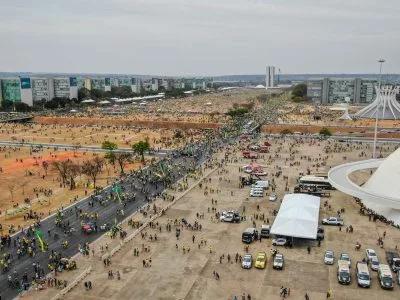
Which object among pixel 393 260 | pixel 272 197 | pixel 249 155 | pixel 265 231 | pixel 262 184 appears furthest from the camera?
pixel 249 155

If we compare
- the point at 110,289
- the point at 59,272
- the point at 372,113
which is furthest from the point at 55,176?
the point at 372,113

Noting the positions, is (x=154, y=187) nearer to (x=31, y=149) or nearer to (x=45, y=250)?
(x=45, y=250)

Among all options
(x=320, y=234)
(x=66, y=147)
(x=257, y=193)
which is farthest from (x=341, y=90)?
(x=320, y=234)

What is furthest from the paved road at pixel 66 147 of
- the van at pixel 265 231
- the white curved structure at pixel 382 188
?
the van at pixel 265 231

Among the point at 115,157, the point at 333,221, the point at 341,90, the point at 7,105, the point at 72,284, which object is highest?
the point at 341,90

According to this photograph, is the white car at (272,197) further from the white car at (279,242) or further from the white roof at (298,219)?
the white car at (279,242)

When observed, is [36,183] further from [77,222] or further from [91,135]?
[91,135]
